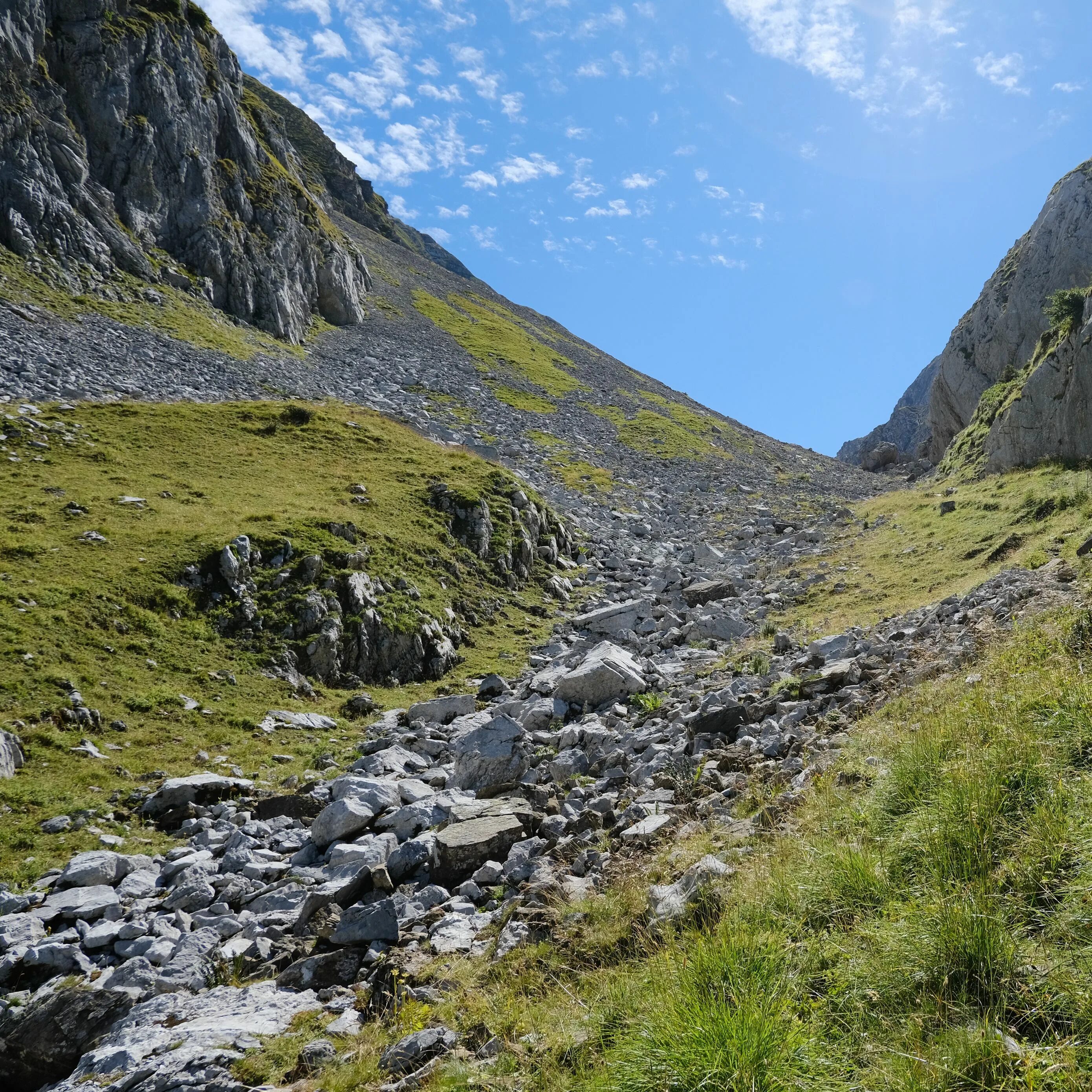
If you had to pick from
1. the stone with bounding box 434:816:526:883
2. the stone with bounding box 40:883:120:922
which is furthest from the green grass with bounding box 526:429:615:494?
the stone with bounding box 40:883:120:922

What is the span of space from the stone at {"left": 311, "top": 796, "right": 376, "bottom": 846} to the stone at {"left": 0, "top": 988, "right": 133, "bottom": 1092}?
379cm

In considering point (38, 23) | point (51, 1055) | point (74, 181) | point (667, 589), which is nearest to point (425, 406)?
point (74, 181)

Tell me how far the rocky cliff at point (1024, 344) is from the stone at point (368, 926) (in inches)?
1348

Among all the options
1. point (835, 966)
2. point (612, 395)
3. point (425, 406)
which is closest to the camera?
point (835, 966)

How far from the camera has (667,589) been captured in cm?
3077

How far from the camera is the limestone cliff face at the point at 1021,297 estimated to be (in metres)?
51.3

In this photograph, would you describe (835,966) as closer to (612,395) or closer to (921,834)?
(921,834)

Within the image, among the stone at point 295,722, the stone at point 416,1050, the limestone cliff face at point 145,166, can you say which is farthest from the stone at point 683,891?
the limestone cliff face at point 145,166

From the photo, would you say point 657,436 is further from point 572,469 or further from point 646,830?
point 646,830

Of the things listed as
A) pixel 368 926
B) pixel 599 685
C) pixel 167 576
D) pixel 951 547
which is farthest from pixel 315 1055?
pixel 951 547

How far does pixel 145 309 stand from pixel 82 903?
53.0 meters

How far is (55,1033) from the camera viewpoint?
23.6ft

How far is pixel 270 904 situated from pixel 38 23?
77222mm

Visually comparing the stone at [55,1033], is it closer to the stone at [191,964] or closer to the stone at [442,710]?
the stone at [191,964]
